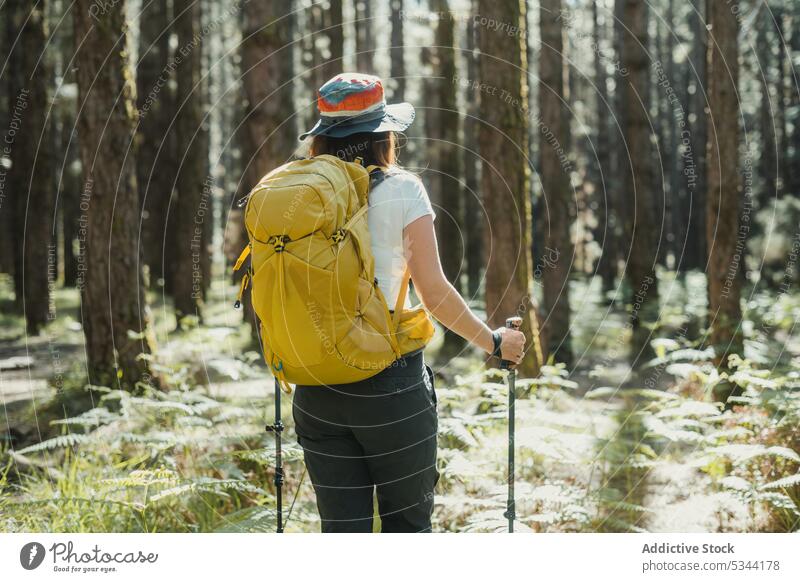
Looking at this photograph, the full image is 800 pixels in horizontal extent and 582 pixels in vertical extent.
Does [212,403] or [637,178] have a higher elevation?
[637,178]

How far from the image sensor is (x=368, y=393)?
315 cm

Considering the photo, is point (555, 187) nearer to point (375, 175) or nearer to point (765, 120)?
point (375, 175)

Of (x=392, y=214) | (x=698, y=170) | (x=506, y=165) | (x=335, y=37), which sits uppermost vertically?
(x=335, y=37)

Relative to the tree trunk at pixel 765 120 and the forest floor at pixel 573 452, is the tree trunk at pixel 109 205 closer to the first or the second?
the forest floor at pixel 573 452

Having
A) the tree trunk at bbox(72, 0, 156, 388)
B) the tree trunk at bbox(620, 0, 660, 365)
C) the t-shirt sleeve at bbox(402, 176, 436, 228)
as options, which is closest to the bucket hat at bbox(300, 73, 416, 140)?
the t-shirt sleeve at bbox(402, 176, 436, 228)

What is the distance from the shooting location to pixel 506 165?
26.0ft

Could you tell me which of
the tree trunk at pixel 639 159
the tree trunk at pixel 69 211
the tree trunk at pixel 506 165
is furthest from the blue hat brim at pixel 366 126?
the tree trunk at pixel 69 211

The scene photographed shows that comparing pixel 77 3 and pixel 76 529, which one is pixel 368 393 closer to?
pixel 76 529

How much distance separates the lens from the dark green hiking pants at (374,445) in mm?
3152

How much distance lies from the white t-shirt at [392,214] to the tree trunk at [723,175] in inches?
224

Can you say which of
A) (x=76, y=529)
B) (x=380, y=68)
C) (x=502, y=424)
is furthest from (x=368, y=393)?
(x=380, y=68)

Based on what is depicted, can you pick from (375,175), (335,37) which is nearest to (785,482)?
(375,175)

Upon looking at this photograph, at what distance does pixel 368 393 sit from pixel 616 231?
1154 inches

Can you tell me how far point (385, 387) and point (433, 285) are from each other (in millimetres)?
441
